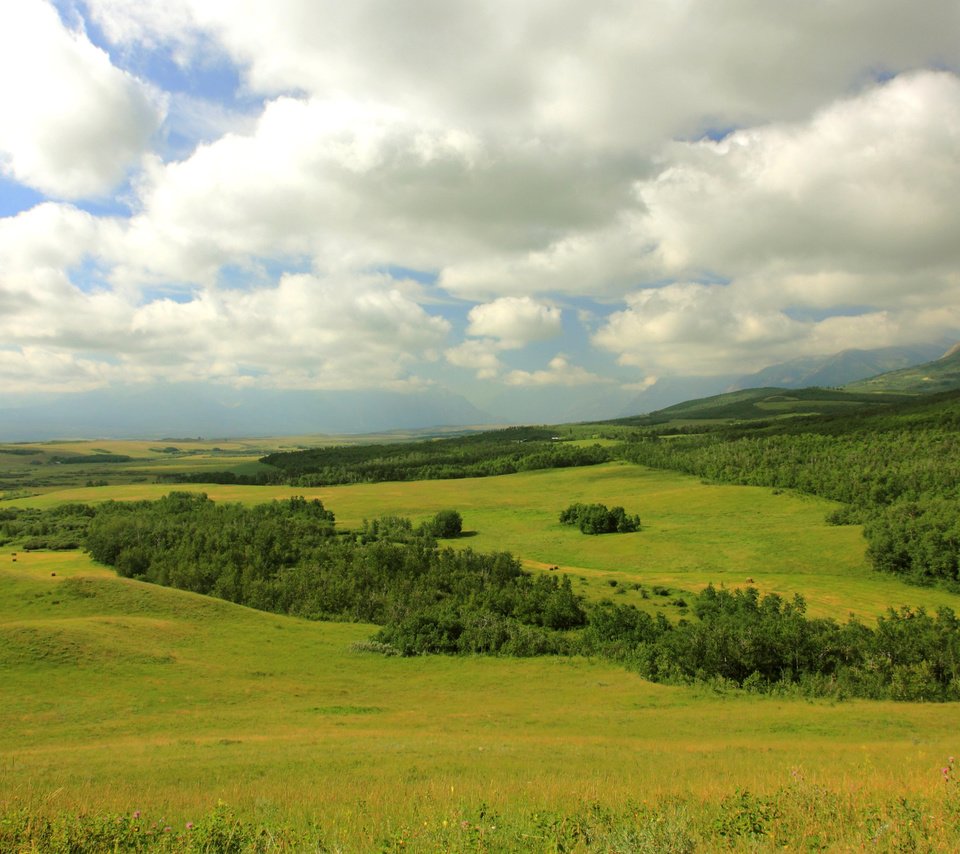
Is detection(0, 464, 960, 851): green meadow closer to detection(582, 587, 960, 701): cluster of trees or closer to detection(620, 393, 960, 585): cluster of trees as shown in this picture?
detection(582, 587, 960, 701): cluster of trees

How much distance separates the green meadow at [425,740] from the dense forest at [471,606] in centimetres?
440

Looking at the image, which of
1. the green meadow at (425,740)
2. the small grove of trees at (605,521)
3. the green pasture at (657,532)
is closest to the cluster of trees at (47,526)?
the green pasture at (657,532)

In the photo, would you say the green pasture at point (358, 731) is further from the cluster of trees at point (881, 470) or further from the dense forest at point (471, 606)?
the cluster of trees at point (881, 470)

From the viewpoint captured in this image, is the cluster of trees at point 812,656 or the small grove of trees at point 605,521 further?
the small grove of trees at point 605,521

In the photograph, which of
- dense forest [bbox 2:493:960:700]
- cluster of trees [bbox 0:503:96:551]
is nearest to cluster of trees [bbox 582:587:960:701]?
dense forest [bbox 2:493:960:700]

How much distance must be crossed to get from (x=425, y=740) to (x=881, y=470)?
448ft

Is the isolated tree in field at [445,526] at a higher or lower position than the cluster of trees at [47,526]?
lower

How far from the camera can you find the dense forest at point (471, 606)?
44938 millimetres

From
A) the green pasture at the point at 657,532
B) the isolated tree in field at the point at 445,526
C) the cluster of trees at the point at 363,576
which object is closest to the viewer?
the cluster of trees at the point at 363,576

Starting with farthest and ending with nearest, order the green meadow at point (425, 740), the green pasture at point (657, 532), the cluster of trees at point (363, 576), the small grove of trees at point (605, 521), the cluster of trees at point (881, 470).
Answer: the small grove of trees at point (605, 521) < the cluster of trees at point (881, 470) < the green pasture at point (657, 532) < the cluster of trees at point (363, 576) < the green meadow at point (425, 740)

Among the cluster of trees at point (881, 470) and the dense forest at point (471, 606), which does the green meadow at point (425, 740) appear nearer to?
the dense forest at point (471, 606)

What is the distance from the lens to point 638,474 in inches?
6658

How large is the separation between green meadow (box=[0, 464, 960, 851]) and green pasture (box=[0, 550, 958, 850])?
0.16 metres

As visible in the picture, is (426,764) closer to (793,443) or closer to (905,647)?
(905,647)
